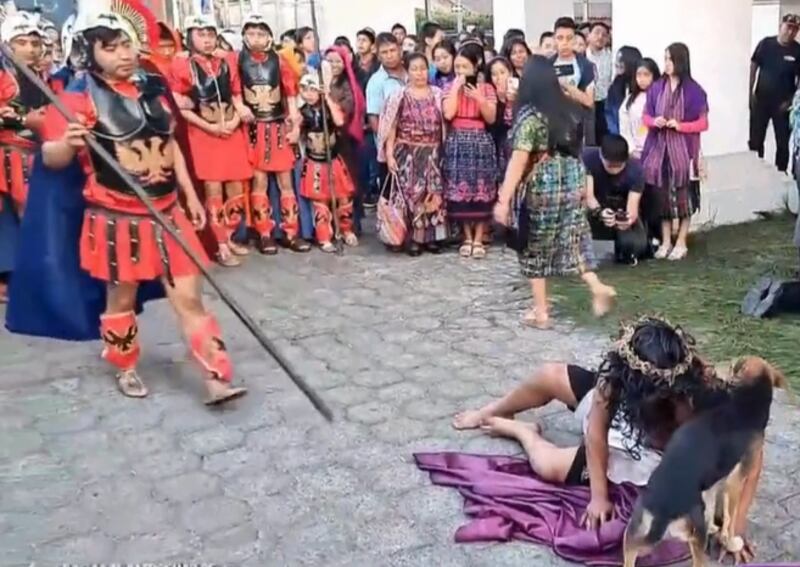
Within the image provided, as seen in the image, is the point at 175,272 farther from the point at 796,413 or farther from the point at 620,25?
the point at 620,25

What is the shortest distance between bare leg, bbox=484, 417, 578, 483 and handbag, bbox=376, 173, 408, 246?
3.31 metres

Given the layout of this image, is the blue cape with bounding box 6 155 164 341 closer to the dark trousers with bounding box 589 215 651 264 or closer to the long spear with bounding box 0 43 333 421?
the long spear with bounding box 0 43 333 421

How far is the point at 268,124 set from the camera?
284 inches

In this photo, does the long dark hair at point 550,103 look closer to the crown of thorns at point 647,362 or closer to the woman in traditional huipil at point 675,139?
the woman in traditional huipil at point 675,139

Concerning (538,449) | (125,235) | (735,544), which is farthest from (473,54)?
(735,544)

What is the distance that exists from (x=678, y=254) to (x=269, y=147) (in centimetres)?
284

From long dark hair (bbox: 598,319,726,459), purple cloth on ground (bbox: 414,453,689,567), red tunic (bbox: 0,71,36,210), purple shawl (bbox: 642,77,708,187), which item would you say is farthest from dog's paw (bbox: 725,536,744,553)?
red tunic (bbox: 0,71,36,210)

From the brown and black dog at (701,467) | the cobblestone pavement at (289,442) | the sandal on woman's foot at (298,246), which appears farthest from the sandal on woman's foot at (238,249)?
the brown and black dog at (701,467)

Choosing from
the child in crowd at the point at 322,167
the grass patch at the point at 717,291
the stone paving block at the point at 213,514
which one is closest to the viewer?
the stone paving block at the point at 213,514

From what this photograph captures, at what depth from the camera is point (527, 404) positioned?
3.90 meters

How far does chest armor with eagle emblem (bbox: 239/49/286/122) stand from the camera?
23.2 feet

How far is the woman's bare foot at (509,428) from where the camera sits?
3801 millimetres

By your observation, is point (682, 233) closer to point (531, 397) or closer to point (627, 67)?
point (627, 67)

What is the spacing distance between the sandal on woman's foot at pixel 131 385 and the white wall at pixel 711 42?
14.2 feet
